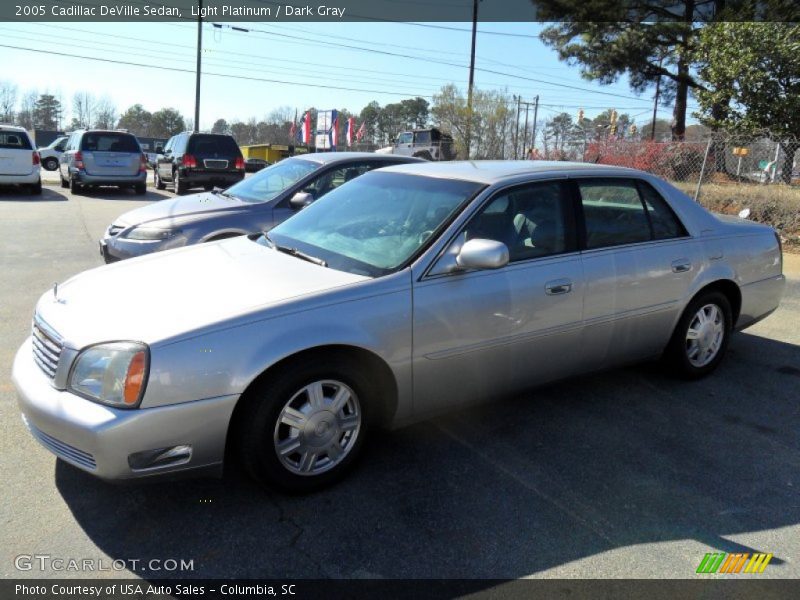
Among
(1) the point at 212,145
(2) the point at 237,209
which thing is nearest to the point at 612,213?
(2) the point at 237,209

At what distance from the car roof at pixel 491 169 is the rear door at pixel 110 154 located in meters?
14.6

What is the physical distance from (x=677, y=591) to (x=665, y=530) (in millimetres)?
405

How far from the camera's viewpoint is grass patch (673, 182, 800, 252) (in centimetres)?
1169

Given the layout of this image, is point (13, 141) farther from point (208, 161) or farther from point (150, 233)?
point (150, 233)

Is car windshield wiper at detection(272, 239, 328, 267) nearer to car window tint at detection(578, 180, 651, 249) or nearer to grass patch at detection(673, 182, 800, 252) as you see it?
car window tint at detection(578, 180, 651, 249)

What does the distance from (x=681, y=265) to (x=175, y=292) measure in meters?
3.27

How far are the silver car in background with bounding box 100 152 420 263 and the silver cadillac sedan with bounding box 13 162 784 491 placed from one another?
7.32 ft

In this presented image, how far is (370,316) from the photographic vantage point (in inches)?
118

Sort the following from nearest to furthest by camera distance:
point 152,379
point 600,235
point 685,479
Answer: point 152,379 < point 685,479 < point 600,235

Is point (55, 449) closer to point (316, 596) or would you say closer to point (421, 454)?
point (316, 596)

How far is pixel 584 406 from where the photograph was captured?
4.12m

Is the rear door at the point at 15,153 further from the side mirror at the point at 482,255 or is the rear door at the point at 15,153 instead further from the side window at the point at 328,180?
the side mirror at the point at 482,255

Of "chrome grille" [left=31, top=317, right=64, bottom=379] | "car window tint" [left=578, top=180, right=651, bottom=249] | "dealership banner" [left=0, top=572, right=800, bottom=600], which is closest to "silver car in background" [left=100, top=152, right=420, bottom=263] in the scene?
"chrome grille" [left=31, top=317, right=64, bottom=379]

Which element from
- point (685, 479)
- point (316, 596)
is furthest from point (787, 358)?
point (316, 596)
